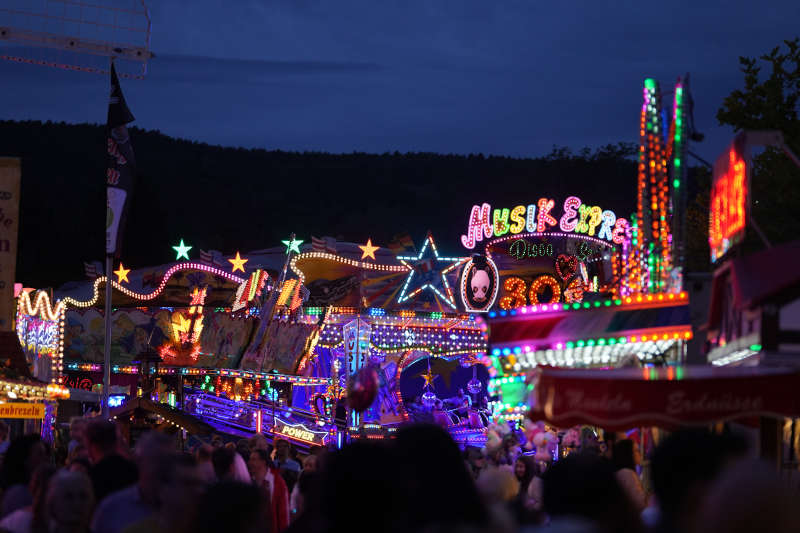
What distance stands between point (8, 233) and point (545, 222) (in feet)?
57.6

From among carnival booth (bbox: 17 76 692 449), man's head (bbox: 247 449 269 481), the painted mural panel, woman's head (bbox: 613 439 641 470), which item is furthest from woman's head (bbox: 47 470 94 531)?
the painted mural panel

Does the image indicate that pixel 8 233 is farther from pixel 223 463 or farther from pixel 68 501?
pixel 68 501

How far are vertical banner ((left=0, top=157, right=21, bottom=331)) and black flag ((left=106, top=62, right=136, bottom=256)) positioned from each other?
4.55 meters

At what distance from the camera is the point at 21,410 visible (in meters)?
19.1

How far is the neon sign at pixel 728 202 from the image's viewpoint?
10719 millimetres

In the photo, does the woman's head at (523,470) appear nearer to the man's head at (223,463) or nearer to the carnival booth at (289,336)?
the man's head at (223,463)

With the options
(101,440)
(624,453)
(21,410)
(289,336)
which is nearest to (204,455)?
(101,440)

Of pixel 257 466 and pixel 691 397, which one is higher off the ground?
pixel 691 397

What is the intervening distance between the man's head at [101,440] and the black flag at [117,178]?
1678 centimetres

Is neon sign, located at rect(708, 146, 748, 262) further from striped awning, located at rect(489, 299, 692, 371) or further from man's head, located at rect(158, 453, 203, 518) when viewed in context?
man's head, located at rect(158, 453, 203, 518)

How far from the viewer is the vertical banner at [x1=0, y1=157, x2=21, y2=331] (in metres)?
19.8

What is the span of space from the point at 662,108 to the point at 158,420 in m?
18.0

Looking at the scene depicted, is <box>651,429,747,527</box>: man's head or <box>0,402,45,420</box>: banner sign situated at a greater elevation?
<box>651,429,747,527</box>: man's head

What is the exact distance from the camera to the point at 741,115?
2847 cm
